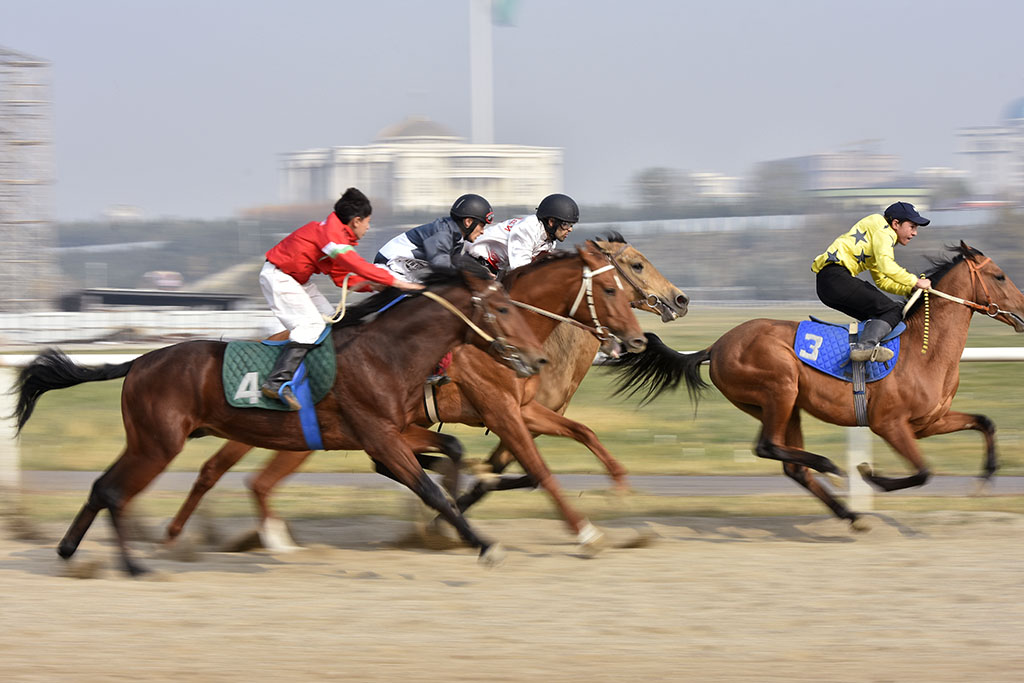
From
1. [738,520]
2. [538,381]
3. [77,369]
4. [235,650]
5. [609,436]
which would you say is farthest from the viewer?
[609,436]

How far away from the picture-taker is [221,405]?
5723mm

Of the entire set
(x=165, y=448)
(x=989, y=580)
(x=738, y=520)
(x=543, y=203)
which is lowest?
(x=738, y=520)

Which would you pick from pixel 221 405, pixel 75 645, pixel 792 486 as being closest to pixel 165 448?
pixel 221 405

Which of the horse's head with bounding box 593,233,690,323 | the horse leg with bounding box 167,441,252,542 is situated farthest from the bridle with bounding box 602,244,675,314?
the horse leg with bounding box 167,441,252,542

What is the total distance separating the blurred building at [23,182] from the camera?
106 ft

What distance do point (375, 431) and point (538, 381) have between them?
4.21ft

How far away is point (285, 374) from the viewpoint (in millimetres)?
5645

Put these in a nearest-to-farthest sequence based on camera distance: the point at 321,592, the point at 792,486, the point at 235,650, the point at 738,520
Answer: the point at 235,650
the point at 321,592
the point at 738,520
the point at 792,486

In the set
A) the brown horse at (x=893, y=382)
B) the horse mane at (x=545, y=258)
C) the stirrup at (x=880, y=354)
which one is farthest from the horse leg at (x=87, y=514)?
the stirrup at (x=880, y=354)

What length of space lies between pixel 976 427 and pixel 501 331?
125 inches

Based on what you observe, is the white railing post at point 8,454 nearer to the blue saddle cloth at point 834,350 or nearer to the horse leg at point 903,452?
the blue saddle cloth at point 834,350

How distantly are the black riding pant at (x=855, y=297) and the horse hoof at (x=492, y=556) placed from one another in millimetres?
2948

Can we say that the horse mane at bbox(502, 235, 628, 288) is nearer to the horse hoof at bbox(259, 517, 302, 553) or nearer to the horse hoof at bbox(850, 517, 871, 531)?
the horse hoof at bbox(259, 517, 302, 553)

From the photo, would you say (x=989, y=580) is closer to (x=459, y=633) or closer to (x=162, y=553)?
(x=459, y=633)
